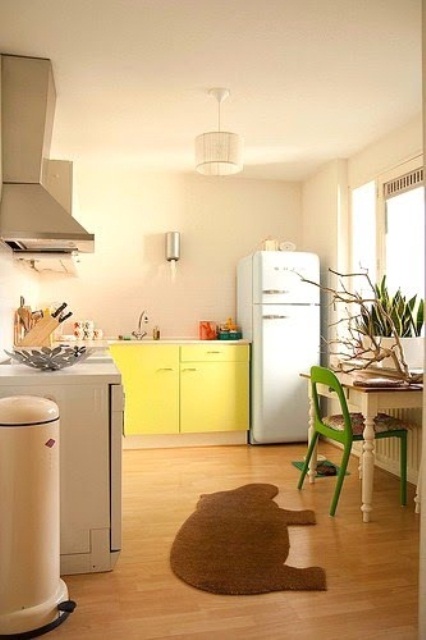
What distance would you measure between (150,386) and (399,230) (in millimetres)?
2393

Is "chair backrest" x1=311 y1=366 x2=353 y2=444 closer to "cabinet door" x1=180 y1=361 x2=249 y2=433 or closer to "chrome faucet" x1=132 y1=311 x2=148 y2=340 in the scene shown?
"cabinet door" x1=180 y1=361 x2=249 y2=433

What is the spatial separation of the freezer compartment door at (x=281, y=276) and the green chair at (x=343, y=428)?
133cm

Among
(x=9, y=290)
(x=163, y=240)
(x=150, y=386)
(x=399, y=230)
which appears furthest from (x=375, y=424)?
(x=163, y=240)

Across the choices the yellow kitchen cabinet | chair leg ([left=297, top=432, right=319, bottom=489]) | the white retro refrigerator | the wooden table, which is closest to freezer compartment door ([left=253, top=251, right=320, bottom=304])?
the white retro refrigerator

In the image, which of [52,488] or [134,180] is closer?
[52,488]

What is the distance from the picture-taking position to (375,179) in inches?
162

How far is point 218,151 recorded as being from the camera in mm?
3229

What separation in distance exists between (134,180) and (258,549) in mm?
3611

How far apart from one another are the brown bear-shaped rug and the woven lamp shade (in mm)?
2087

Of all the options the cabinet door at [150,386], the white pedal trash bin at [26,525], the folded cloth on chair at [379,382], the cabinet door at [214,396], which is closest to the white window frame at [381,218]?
the folded cloth on chair at [379,382]

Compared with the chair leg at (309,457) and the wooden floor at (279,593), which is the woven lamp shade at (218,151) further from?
the wooden floor at (279,593)

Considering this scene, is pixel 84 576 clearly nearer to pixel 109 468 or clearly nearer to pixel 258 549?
pixel 109 468

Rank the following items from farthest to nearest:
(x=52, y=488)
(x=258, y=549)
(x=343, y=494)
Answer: (x=343, y=494) < (x=258, y=549) < (x=52, y=488)

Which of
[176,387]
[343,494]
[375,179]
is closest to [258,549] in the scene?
[343,494]
